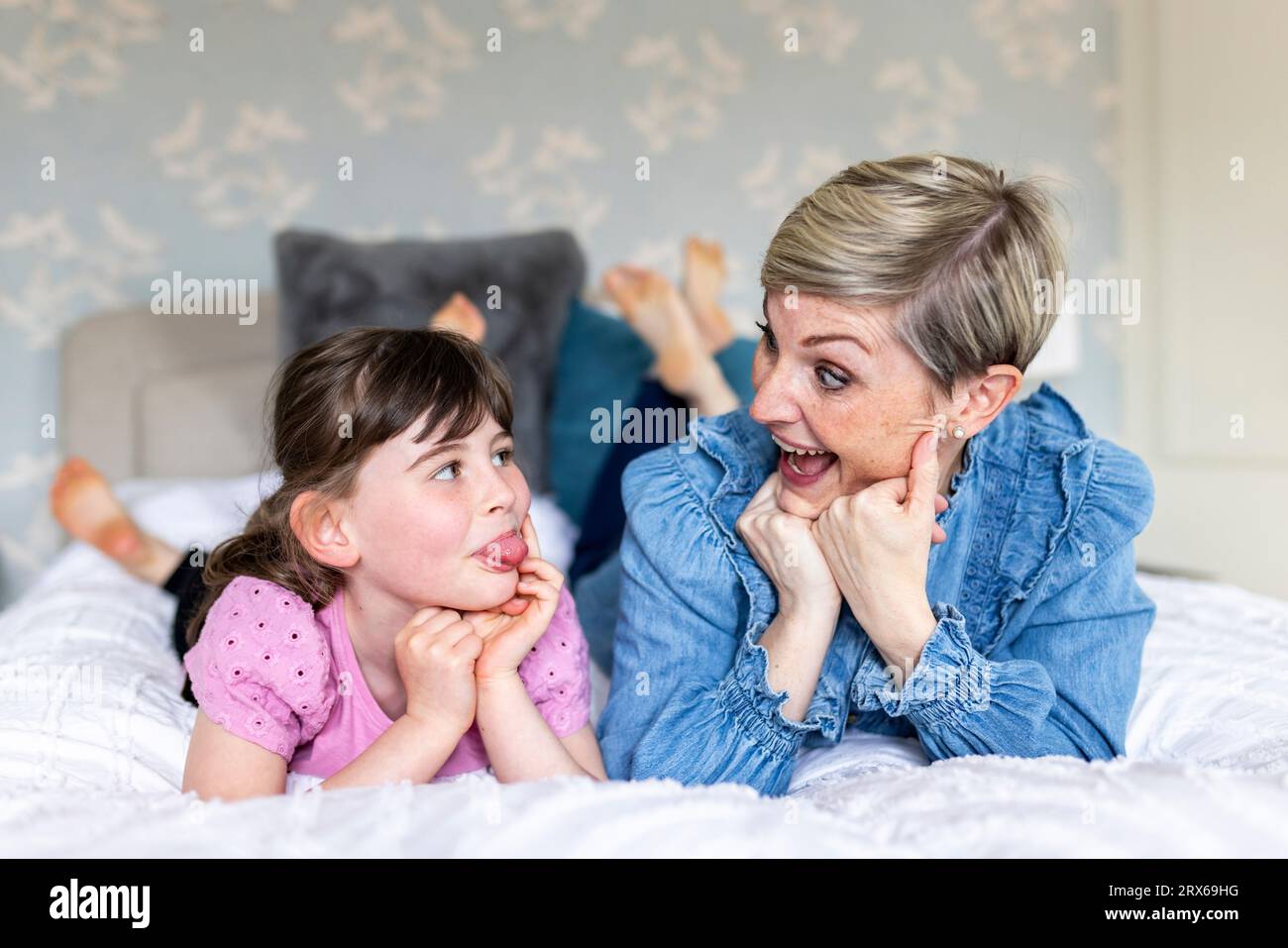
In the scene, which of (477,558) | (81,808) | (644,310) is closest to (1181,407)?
(644,310)

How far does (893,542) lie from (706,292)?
1277mm

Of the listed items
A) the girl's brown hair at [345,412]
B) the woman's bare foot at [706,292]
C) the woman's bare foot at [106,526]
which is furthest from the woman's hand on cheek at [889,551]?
the woman's bare foot at [106,526]

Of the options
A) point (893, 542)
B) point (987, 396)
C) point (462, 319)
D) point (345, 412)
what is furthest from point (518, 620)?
point (462, 319)

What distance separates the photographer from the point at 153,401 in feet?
8.67

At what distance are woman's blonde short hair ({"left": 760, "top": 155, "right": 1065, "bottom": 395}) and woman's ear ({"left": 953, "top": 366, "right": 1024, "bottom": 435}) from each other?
0.02 metres

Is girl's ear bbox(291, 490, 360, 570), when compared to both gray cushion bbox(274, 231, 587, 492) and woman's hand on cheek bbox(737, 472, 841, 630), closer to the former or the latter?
woman's hand on cheek bbox(737, 472, 841, 630)

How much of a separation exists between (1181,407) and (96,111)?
119 inches

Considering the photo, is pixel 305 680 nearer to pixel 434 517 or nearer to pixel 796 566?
pixel 434 517

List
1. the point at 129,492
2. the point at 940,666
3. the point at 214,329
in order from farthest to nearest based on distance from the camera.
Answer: the point at 214,329 < the point at 129,492 < the point at 940,666

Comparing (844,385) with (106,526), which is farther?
(106,526)

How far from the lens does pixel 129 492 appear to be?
233 cm

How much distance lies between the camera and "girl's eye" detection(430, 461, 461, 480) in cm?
116

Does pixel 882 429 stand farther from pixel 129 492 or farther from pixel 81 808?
pixel 129 492
